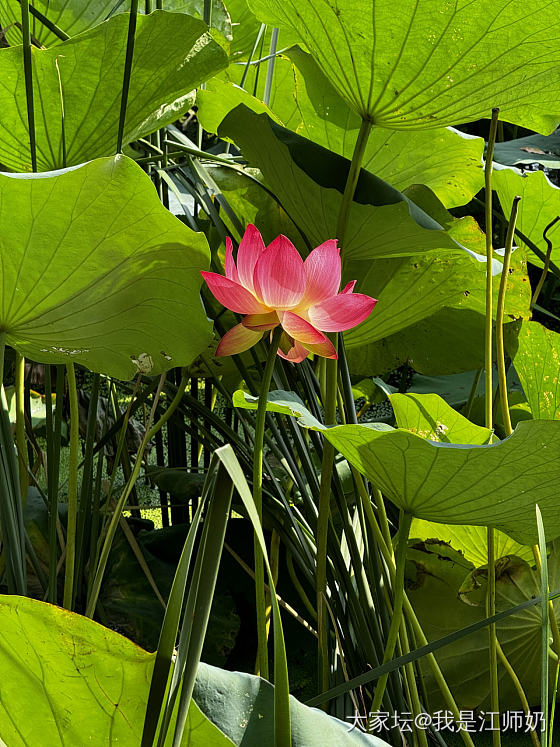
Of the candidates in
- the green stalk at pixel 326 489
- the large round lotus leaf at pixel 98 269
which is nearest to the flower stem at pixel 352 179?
the green stalk at pixel 326 489

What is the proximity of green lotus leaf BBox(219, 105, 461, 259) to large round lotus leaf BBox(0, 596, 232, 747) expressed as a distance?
13.7 inches

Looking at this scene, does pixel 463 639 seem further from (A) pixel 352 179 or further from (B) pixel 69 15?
(B) pixel 69 15

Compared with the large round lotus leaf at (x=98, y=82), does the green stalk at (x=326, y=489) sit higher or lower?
lower

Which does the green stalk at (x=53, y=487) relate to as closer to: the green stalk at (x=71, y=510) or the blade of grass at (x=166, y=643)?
the green stalk at (x=71, y=510)

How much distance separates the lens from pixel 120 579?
762 mm

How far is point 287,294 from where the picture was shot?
0.35 m

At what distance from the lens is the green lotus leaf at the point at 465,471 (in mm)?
389

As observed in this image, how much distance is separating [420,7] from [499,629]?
0.58 m

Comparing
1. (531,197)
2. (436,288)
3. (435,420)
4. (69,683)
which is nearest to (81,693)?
(69,683)

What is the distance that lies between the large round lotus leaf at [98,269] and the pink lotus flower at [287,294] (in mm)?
86

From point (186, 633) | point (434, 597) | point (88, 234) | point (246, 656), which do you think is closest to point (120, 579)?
point (246, 656)

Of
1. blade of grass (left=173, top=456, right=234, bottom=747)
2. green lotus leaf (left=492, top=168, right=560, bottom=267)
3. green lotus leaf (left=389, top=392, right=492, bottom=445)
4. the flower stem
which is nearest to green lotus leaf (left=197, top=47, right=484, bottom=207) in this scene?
green lotus leaf (left=492, top=168, right=560, bottom=267)

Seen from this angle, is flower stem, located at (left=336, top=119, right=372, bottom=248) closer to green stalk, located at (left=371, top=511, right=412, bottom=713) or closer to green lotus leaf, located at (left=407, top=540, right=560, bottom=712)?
green stalk, located at (left=371, top=511, right=412, bottom=713)

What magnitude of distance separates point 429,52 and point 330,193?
12 cm
